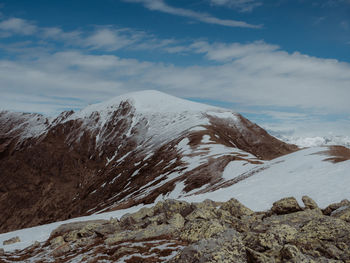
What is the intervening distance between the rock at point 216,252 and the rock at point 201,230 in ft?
12.1

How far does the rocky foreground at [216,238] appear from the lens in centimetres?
1144

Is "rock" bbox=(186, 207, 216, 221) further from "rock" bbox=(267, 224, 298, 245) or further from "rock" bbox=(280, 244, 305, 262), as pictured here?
"rock" bbox=(280, 244, 305, 262)

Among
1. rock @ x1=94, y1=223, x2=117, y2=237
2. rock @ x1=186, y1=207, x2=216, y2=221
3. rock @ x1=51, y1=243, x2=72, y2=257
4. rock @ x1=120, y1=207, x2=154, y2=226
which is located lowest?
rock @ x1=51, y1=243, x2=72, y2=257

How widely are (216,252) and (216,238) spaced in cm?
114

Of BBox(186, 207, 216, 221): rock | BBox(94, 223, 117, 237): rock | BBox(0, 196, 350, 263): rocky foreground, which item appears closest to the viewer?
BBox(0, 196, 350, 263): rocky foreground

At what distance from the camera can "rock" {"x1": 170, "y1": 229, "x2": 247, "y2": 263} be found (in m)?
11.1

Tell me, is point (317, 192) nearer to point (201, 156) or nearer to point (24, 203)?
point (201, 156)

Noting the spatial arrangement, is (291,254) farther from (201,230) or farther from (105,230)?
(105,230)

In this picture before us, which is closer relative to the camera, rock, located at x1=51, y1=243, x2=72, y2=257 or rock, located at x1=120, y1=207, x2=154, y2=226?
rock, located at x1=51, y1=243, x2=72, y2=257

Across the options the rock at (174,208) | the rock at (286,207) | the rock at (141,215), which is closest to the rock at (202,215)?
the rock at (174,208)

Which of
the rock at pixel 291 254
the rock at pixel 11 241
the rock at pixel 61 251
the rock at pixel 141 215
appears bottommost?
the rock at pixel 11 241

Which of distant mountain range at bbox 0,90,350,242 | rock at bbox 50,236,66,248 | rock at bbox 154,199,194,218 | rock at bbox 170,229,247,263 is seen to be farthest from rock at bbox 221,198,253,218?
rock at bbox 50,236,66,248

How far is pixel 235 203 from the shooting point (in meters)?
25.0

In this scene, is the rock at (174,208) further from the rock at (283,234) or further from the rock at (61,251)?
the rock at (283,234)
